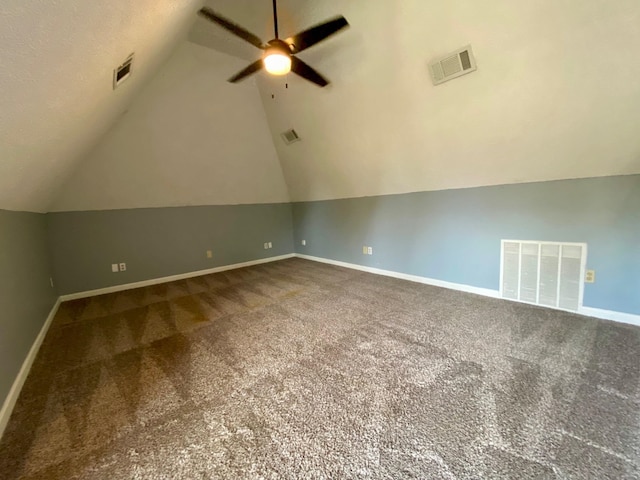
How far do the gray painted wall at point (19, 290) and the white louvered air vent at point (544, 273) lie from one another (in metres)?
4.23

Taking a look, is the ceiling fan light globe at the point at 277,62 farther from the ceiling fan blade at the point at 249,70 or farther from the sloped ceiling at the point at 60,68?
the sloped ceiling at the point at 60,68

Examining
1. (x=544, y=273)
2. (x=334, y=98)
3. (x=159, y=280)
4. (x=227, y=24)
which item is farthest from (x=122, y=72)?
(x=544, y=273)

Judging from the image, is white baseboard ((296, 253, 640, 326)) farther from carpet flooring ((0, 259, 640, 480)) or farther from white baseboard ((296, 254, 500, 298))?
carpet flooring ((0, 259, 640, 480))

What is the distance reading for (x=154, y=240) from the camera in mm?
4273

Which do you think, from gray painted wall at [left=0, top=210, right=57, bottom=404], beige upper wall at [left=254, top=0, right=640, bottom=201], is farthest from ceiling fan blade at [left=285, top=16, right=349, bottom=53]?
gray painted wall at [left=0, top=210, right=57, bottom=404]

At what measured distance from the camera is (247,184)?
4.83 meters

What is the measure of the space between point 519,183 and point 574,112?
81 cm

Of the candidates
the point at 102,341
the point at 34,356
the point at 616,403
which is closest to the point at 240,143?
the point at 102,341

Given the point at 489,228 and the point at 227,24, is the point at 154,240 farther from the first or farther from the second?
the point at 489,228

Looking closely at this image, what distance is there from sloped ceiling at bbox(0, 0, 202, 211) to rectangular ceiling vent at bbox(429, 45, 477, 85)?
203cm

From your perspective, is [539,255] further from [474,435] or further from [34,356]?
[34,356]

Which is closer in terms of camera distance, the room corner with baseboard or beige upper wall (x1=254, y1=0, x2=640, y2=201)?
the room corner with baseboard

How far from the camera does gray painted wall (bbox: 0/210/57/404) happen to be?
1734 mm

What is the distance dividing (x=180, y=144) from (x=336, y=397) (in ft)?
12.1
